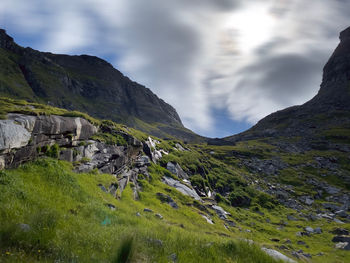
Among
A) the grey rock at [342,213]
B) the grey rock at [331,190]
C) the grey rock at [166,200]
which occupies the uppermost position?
the grey rock at [331,190]

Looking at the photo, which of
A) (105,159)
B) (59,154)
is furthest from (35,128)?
(105,159)

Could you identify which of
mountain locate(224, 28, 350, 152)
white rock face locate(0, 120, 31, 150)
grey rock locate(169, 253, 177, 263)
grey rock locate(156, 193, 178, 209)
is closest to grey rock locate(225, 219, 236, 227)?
grey rock locate(156, 193, 178, 209)

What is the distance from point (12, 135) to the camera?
40.6 feet

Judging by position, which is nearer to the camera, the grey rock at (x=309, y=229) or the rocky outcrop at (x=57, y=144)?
the rocky outcrop at (x=57, y=144)

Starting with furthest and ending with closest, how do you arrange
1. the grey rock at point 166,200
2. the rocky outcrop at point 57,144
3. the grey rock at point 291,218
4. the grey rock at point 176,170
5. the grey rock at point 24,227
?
1. the grey rock at point 291,218
2. the grey rock at point 176,170
3. the grey rock at point 166,200
4. the rocky outcrop at point 57,144
5. the grey rock at point 24,227

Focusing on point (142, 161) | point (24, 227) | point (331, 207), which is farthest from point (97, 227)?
point (331, 207)

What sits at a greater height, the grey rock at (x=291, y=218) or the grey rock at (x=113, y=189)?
the grey rock at (x=113, y=189)

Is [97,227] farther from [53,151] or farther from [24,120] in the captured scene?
[24,120]

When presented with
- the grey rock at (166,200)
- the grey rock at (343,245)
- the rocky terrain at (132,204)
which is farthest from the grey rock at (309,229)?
the grey rock at (166,200)

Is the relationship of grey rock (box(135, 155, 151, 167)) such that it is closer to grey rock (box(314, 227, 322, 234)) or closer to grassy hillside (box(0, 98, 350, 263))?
grassy hillside (box(0, 98, 350, 263))

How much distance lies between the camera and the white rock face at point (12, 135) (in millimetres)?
11664

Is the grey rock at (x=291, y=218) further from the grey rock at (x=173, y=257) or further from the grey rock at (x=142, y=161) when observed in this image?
the grey rock at (x=173, y=257)

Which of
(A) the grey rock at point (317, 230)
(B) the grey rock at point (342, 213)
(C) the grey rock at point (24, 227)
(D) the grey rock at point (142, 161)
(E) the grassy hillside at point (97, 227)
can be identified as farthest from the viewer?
(B) the grey rock at point (342, 213)

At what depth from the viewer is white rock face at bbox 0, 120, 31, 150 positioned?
11.7m
